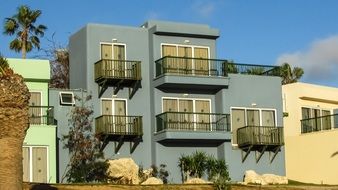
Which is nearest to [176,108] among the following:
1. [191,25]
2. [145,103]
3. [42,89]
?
[145,103]

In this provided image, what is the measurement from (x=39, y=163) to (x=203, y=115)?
34.2 feet

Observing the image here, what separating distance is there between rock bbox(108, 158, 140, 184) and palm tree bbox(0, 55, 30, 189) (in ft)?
78.3

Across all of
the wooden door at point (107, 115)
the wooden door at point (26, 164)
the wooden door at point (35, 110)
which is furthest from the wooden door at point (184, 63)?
the wooden door at point (26, 164)

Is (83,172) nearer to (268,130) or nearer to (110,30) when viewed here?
(110,30)

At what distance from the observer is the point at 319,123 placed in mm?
53656

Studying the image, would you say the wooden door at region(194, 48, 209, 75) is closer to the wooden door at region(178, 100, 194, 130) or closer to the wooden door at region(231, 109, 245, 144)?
the wooden door at region(178, 100, 194, 130)

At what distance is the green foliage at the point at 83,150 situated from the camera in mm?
43375

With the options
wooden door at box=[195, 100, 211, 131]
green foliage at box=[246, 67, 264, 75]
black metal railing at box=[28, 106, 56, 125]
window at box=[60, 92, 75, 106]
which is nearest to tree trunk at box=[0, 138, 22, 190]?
black metal railing at box=[28, 106, 56, 125]

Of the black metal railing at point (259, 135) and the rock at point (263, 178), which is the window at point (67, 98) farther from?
the rock at point (263, 178)

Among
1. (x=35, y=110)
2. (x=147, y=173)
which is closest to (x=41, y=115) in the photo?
(x=35, y=110)

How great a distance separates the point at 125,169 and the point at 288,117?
14585 millimetres

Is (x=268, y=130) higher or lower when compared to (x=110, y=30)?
lower

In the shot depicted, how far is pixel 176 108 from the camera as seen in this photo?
47.9m

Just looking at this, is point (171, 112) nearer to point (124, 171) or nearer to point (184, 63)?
point (184, 63)
